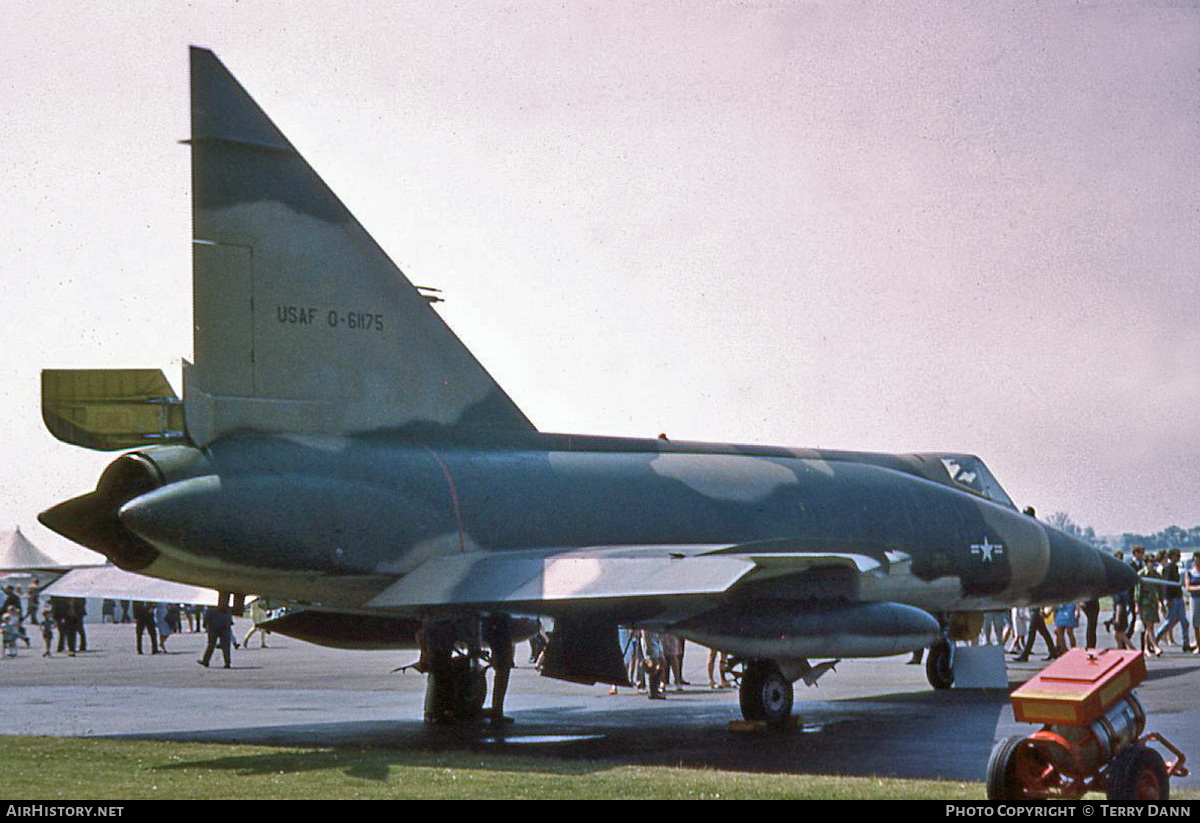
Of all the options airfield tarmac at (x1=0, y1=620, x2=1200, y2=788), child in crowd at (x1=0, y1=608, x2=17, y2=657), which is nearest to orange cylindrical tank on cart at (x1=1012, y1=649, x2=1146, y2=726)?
airfield tarmac at (x1=0, y1=620, x2=1200, y2=788)

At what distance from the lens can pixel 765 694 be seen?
46.3 ft

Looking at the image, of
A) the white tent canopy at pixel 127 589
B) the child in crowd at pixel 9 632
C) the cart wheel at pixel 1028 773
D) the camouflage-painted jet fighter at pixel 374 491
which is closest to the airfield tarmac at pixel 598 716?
the camouflage-painted jet fighter at pixel 374 491

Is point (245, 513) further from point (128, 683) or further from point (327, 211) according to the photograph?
point (128, 683)

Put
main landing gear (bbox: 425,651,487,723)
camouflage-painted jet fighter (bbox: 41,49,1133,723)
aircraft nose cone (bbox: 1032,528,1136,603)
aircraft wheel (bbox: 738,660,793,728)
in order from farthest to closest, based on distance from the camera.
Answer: aircraft nose cone (bbox: 1032,528,1136,603) → main landing gear (bbox: 425,651,487,723) → aircraft wheel (bbox: 738,660,793,728) → camouflage-painted jet fighter (bbox: 41,49,1133,723)

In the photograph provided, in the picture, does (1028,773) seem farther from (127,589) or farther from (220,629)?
(220,629)

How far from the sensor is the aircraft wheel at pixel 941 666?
18750 millimetres

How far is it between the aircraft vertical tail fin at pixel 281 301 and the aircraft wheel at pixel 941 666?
8330 millimetres

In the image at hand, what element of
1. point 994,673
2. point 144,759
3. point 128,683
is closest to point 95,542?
point 144,759

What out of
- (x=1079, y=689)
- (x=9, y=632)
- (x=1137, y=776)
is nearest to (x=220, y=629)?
(x=9, y=632)

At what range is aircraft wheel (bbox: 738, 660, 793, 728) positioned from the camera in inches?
555

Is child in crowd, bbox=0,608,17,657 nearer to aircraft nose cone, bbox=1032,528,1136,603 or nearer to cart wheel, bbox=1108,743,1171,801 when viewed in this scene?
aircraft nose cone, bbox=1032,528,1136,603

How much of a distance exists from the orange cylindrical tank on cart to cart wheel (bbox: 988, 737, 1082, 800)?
15 centimetres
